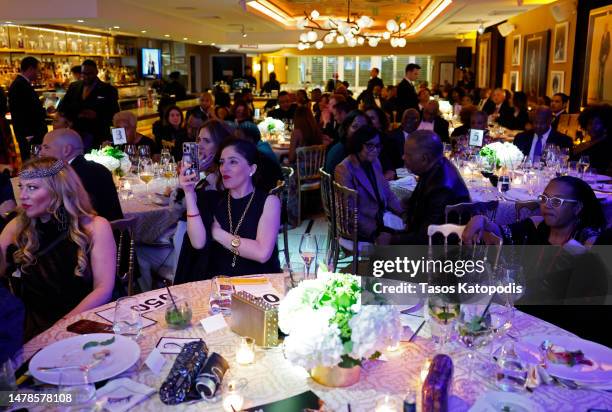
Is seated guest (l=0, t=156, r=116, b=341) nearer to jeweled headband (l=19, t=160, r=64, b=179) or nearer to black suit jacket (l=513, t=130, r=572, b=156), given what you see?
jeweled headband (l=19, t=160, r=64, b=179)

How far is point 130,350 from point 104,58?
1429cm

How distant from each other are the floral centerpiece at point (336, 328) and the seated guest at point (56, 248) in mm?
1262

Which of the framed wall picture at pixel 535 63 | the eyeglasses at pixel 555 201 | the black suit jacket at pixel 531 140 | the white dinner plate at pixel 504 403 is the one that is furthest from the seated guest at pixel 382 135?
the framed wall picture at pixel 535 63

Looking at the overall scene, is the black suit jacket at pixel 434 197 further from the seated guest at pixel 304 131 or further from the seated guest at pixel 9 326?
the seated guest at pixel 304 131

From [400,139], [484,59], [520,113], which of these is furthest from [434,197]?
[484,59]

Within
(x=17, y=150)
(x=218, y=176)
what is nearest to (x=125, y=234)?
(x=218, y=176)

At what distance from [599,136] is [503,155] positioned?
1.44 meters

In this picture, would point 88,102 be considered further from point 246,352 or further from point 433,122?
point 246,352

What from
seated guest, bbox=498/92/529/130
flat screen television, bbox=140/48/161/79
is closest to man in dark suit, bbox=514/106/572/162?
seated guest, bbox=498/92/529/130

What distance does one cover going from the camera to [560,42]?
10.4m

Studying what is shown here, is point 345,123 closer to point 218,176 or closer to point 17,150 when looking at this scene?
point 218,176

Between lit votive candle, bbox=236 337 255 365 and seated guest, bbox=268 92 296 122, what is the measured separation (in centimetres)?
838

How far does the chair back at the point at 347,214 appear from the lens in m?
3.94

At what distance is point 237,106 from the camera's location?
26.9ft
